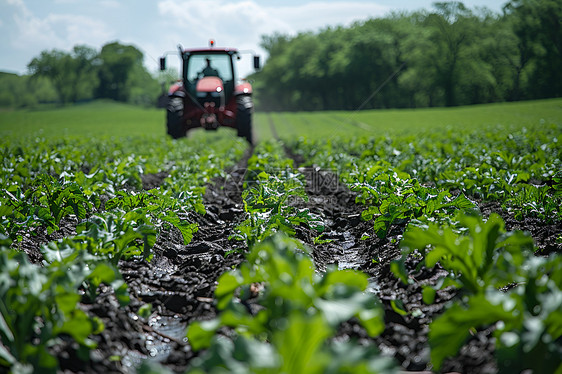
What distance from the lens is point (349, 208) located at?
20.9ft

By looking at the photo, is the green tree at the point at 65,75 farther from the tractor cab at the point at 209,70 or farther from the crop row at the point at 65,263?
the crop row at the point at 65,263

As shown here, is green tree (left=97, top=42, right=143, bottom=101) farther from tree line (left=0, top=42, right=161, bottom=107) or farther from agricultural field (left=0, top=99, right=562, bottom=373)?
agricultural field (left=0, top=99, right=562, bottom=373)

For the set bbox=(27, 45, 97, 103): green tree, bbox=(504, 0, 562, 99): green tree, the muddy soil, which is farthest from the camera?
bbox=(27, 45, 97, 103): green tree

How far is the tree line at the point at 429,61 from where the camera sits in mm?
37594

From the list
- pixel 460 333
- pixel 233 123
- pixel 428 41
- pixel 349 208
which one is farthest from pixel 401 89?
pixel 460 333

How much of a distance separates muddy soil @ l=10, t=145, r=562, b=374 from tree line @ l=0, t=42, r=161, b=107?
3624 inches

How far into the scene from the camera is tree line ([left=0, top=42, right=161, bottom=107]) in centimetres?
8819

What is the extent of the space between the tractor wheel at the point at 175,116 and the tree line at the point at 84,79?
8215cm

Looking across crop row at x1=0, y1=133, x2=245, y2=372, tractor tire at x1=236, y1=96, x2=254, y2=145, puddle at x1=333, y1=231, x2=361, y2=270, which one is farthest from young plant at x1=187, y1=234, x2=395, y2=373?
tractor tire at x1=236, y1=96, x2=254, y2=145

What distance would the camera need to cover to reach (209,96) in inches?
544

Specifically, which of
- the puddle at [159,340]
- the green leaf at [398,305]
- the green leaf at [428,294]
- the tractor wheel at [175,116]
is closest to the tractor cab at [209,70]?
the tractor wheel at [175,116]

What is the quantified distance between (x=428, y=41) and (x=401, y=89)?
278 inches

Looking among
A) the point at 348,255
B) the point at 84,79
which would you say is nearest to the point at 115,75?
the point at 84,79

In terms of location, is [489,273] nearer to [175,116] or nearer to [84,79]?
[175,116]
